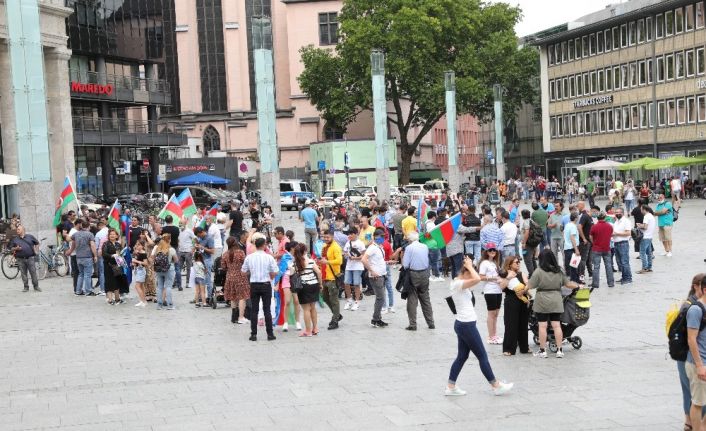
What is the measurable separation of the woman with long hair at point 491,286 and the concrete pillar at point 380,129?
26.8 metres

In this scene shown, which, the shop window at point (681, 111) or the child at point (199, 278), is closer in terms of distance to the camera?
the child at point (199, 278)

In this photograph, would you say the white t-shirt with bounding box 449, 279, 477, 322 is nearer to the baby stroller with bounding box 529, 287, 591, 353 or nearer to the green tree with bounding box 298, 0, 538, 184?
the baby stroller with bounding box 529, 287, 591, 353

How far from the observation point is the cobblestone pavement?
11562 mm

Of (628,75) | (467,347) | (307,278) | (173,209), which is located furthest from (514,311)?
(628,75)

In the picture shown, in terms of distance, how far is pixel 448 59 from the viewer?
75938 mm

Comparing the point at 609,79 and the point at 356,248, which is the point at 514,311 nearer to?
the point at 356,248

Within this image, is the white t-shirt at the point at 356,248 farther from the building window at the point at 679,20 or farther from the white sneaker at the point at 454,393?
the building window at the point at 679,20

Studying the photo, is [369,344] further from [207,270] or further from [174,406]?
[207,270]

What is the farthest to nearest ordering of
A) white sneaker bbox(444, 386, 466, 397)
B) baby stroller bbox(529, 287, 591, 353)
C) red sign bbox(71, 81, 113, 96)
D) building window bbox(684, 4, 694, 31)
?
building window bbox(684, 4, 694, 31), red sign bbox(71, 81, 113, 96), baby stroller bbox(529, 287, 591, 353), white sneaker bbox(444, 386, 466, 397)

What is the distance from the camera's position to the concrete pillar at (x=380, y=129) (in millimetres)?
43406

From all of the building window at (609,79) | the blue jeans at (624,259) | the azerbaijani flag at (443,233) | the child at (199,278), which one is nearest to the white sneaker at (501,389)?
the azerbaijani flag at (443,233)

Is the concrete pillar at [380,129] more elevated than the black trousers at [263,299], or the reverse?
the concrete pillar at [380,129]

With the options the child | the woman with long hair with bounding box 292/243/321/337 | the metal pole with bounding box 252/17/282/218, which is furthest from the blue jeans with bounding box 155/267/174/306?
the metal pole with bounding box 252/17/282/218

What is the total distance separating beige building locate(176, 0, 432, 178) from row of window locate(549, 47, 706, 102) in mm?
15918
